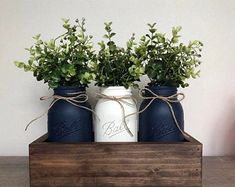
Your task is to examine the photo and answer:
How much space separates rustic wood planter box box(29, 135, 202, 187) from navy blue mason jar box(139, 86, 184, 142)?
0.03 metres

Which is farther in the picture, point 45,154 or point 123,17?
point 123,17

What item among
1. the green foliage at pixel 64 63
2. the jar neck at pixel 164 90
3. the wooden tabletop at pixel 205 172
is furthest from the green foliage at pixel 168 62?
the wooden tabletop at pixel 205 172

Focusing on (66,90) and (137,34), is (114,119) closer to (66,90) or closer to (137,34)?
(66,90)

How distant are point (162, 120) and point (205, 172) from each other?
256 millimetres

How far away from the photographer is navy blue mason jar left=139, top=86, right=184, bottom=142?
0.63m

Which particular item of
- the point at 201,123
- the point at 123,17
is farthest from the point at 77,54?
the point at 201,123

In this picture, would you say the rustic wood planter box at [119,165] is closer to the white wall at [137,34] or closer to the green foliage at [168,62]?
the green foliage at [168,62]

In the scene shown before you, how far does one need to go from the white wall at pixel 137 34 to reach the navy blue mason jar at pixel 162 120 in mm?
309

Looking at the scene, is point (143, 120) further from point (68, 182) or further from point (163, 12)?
point (163, 12)

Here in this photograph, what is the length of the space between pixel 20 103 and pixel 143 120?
0.49 metres

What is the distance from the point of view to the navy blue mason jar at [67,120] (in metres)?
0.64

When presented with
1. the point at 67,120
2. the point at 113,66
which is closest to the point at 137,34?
the point at 113,66

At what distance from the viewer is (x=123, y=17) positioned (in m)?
0.93

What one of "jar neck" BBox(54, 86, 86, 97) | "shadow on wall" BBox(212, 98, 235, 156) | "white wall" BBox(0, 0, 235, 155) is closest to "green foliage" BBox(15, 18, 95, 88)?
"jar neck" BBox(54, 86, 86, 97)
